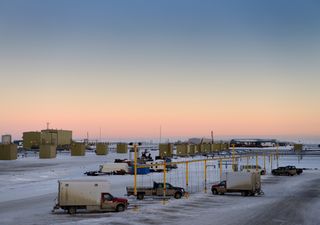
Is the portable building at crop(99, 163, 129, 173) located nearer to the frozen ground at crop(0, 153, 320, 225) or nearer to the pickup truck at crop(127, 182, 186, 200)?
the frozen ground at crop(0, 153, 320, 225)

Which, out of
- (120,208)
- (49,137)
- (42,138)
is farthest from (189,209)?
(49,137)

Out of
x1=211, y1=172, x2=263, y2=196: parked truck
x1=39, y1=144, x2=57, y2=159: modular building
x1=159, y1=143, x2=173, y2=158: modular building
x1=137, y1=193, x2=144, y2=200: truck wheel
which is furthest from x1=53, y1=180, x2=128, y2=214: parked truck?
x1=159, y1=143, x2=173, y2=158: modular building

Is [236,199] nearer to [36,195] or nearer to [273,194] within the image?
[273,194]

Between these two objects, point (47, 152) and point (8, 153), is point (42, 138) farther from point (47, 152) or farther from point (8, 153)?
point (8, 153)

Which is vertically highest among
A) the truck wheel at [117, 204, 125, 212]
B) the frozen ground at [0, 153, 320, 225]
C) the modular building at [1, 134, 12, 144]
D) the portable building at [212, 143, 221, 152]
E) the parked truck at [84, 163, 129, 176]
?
the modular building at [1, 134, 12, 144]

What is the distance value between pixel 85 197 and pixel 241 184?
56.3 feet

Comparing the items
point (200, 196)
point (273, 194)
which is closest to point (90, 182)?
point (200, 196)

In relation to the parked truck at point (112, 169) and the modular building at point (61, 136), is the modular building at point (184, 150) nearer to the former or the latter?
the parked truck at point (112, 169)

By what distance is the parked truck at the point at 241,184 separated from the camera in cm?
4075

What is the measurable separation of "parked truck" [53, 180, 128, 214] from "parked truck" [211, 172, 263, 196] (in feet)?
45.7

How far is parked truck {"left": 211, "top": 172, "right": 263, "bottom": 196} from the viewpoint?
134 ft

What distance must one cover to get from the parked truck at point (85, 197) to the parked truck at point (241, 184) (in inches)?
548

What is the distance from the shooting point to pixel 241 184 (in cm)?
4119

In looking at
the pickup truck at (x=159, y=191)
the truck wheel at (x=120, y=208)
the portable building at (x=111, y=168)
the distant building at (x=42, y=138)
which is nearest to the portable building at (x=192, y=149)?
the distant building at (x=42, y=138)
